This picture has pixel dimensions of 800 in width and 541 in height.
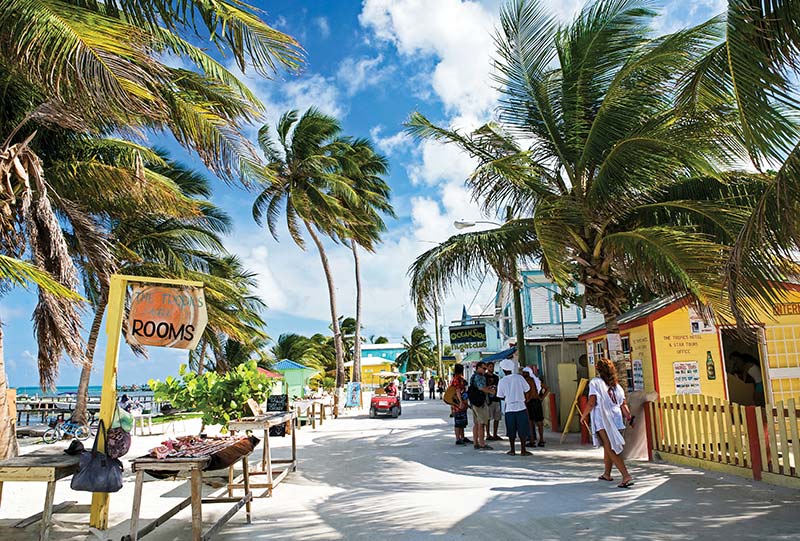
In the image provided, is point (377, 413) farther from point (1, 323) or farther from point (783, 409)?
point (783, 409)

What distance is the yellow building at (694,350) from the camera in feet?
33.8

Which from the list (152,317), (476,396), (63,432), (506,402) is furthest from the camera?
(63,432)

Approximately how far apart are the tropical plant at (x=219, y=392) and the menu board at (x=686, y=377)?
697 centimetres

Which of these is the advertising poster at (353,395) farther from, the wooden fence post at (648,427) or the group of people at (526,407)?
the wooden fence post at (648,427)

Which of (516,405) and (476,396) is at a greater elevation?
(476,396)

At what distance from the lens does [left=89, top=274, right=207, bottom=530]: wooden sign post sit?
19.3 ft

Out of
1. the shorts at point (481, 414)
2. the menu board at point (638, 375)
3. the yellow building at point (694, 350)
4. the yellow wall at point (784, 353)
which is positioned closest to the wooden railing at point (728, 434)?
the yellow building at point (694, 350)

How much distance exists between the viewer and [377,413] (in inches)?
892

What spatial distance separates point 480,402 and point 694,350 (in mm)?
4032

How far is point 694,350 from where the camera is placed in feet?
34.4

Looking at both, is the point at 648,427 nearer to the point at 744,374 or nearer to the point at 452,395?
the point at 452,395

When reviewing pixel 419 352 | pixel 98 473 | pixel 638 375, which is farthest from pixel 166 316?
pixel 419 352

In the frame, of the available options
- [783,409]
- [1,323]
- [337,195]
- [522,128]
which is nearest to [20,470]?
[1,323]

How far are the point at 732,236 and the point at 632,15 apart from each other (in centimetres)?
373
